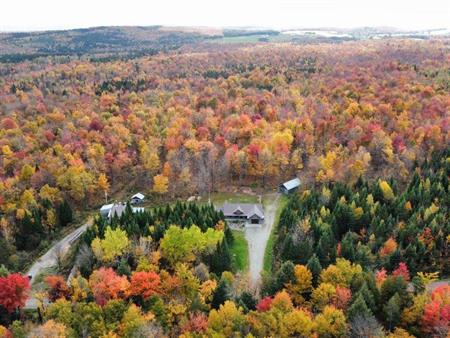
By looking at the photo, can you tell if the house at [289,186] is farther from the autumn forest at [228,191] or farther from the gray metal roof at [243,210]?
the gray metal roof at [243,210]

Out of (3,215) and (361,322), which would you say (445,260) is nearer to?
(361,322)

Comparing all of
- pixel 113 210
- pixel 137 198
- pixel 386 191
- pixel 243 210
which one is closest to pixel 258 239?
pixel 243 210

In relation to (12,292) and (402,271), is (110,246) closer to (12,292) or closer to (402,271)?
(12,292)

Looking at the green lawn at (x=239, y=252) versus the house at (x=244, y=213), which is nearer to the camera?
the green lawn at (x=239, y=252)

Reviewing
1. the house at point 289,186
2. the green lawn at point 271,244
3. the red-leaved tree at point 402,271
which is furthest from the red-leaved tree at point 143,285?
the house at point 289,186

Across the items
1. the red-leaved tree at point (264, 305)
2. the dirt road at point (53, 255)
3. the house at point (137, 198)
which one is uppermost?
the red-leaved tree at point (264, 305)

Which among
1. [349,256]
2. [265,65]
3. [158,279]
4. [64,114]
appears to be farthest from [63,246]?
[265,65]
